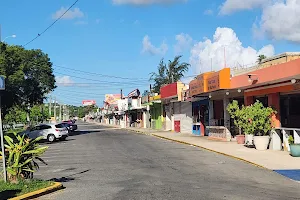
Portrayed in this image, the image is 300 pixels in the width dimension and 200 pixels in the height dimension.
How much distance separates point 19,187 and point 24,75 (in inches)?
1231

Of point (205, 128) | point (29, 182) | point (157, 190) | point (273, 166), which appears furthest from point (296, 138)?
point (205, 128)

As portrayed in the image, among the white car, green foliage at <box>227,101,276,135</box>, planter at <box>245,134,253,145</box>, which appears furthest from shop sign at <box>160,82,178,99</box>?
green foliage at <box>227,101,276,135</box>

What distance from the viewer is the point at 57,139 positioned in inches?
1487

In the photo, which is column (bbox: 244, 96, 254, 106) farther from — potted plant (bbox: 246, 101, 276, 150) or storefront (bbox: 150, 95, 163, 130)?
storefront (bbox: 150, 95, 163, 130)

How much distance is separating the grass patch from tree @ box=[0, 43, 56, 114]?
23056 millimetres

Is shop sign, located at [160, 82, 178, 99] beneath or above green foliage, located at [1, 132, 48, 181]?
above

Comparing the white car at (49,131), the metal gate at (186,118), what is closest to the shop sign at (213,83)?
the metal gate at (186,118)

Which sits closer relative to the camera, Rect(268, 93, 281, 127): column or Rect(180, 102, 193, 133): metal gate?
Rect(268, 93, 281, 127): column

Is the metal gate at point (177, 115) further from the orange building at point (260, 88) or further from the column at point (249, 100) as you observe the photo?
the column at point (249, 100)

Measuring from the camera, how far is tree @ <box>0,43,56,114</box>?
36875 mm

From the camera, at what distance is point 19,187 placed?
36.3ft

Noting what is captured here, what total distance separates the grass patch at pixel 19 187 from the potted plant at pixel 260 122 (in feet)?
41.4

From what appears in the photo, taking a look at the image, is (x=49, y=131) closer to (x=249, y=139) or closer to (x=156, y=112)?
(x=249, y=139)

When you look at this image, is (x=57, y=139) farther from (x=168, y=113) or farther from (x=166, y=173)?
(x=166, y=173)
